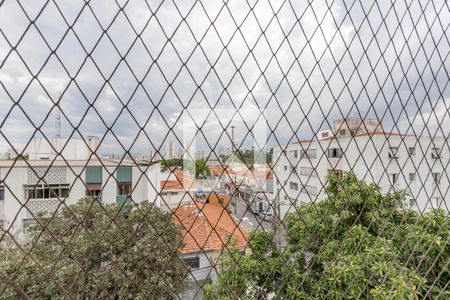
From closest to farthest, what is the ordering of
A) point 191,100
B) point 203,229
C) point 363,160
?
point 191,100
point 363,160
point 203,229

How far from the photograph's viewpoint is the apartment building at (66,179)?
1.96ft

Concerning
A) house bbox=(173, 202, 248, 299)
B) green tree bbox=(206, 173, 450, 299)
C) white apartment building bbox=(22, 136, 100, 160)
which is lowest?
green tree bbox=(206, 173, 450, 299)

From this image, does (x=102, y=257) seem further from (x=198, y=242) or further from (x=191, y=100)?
(x=191, y=100)

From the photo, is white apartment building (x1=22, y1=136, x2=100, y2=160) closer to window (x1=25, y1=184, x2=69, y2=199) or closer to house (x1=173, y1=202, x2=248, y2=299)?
window (x1=25, y1=184, x2=69, y2=199)

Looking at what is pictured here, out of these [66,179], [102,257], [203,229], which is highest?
[203,229]

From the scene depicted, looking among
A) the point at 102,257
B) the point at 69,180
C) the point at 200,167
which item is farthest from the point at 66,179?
the point at 200,167

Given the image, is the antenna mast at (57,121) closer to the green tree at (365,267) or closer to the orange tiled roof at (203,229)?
the orange tiled roof at (203,229)

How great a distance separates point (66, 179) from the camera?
3.01 ft

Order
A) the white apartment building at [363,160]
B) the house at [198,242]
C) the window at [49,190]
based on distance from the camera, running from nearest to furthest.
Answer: the window at [49,190], the house at [198,242], the white apartment building at [363,160]

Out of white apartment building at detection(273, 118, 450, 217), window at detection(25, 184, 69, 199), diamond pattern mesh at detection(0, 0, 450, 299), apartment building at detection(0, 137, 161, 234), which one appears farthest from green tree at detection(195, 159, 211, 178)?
window at detection(25, 184, 69, 199)

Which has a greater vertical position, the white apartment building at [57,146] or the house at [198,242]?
the white apartment building at [57,146]

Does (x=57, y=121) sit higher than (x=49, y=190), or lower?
higher

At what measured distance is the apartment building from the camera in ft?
1.96

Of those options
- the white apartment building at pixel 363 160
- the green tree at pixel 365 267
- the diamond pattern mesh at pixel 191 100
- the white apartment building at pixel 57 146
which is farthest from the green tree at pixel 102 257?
the white apartment building at pixel 363 160
